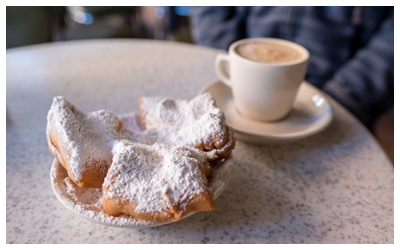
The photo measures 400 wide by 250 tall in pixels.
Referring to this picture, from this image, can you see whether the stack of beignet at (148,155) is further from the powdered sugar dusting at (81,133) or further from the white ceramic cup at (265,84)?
the white ceramic cup at (265,84)

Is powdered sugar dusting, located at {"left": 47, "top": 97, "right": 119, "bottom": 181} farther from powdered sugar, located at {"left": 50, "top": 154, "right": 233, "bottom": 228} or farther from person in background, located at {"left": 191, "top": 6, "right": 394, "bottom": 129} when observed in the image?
person in background, located at {"left": 191, "top": 6, "right": 394, "bottom": 129}

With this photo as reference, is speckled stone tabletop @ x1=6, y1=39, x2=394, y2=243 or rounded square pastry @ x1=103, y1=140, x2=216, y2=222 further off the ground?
rounded square pastry @ x1=103, y1=140, x2=216, y2=222

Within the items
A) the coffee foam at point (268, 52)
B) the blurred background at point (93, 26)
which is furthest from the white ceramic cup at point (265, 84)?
the blurred background at point (93, 26)

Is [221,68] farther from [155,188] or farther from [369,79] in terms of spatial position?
[369,79]

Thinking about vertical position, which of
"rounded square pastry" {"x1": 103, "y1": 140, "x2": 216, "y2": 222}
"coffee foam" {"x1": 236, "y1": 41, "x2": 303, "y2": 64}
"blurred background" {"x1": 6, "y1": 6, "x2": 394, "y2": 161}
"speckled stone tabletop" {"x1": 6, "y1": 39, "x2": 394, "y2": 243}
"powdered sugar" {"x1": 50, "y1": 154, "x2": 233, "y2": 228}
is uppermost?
"coffee foam" {"x1": 236, "y1": 41, "x2": 303, "y2": 64}

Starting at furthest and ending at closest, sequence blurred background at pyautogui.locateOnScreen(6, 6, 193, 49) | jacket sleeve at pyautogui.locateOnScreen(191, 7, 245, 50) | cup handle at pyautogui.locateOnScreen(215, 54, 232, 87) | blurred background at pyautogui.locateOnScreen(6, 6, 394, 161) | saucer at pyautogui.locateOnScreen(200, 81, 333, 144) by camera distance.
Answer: blurred background at pyautogui.locateOnScreen(6, 6, 193, 49), blurred background at pyautogui.locateOnScreen(6, 6, 394, 161), jacket sleeve at pyautogui.locateOnScreen(191, 7, 245, 50), cup handle at pyautogui.locateOnScreen(215, 54, 232, 87), saucer at pyautogui.locateOnScreen(200, 81, 333, 144)

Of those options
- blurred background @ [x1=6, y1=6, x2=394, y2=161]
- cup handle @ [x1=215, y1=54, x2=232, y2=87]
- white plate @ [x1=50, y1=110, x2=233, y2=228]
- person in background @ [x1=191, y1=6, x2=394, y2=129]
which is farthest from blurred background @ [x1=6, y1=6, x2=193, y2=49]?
white plate @ [x1=50, y1=110, x2=233, y2=228]
